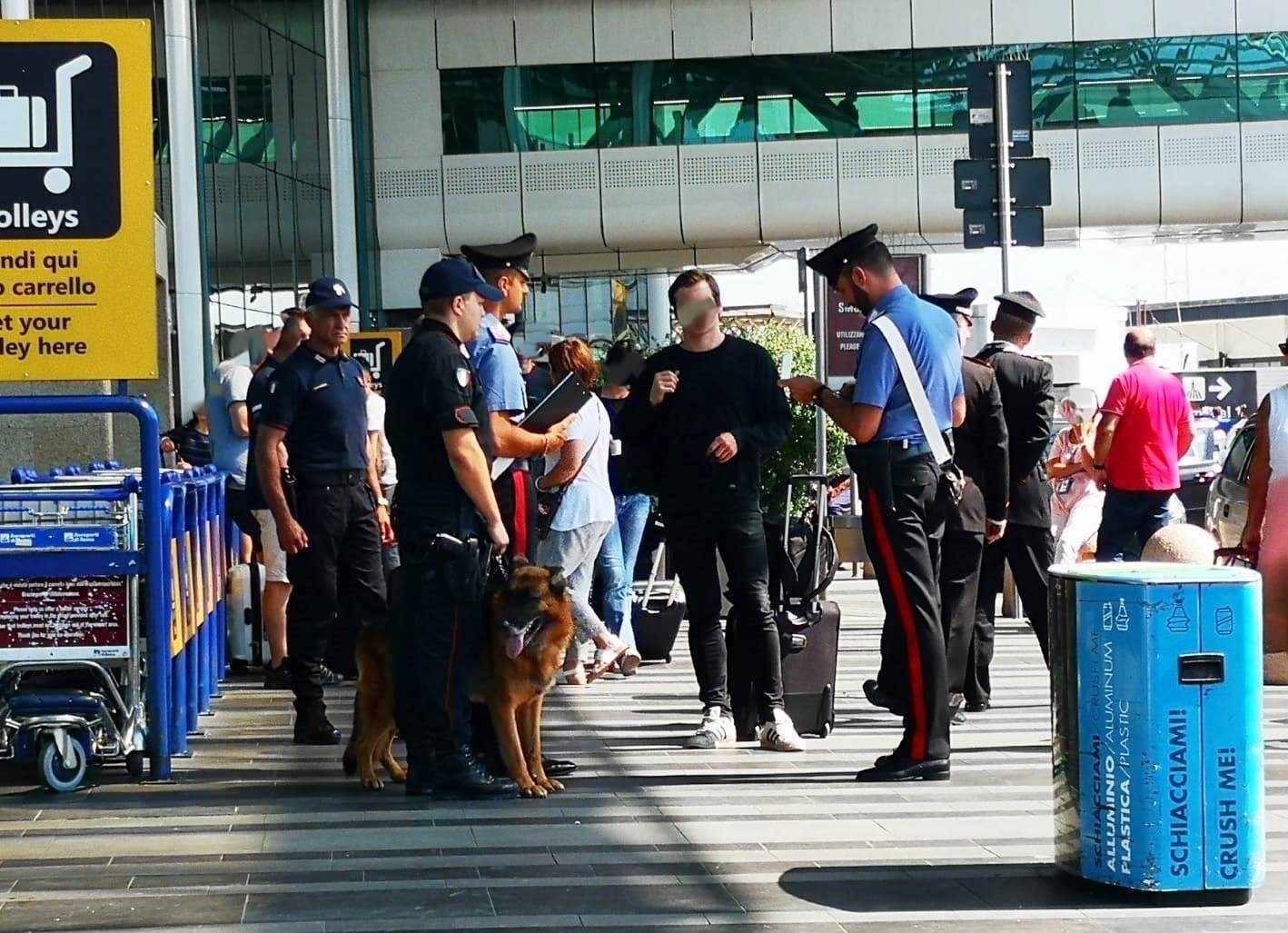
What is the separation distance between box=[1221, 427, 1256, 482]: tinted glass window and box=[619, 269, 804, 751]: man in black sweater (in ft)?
17.7

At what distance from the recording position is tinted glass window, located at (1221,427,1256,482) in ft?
43.3

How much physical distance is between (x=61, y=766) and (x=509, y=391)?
2.18 meters

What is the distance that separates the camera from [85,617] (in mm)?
7805

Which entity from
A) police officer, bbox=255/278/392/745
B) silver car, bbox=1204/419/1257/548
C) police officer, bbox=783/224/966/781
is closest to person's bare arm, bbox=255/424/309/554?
police officer, bbox=255/278/392/745

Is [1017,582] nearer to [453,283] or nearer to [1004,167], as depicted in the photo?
[453,283]

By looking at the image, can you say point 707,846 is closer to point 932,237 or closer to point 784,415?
point 784,415

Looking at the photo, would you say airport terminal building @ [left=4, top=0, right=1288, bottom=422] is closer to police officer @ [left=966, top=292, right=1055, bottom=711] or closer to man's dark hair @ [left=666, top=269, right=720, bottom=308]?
police officer @ [left=966, top=292, right=1055, bottom=711]

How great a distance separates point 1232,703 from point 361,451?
4636 mm

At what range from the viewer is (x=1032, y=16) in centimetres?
3762

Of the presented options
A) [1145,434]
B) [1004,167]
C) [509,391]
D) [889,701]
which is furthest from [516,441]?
[1004,167]

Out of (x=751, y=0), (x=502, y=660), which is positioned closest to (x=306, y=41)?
(x=751, y=0)

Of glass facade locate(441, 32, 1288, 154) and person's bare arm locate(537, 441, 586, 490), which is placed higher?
glass facade locate(441, 32, 1288, 154)

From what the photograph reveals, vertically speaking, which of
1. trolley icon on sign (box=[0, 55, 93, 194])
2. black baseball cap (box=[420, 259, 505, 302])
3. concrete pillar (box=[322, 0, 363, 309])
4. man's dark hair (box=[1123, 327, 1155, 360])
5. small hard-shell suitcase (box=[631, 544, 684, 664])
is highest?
concrete pillar (box=[322, 0, 363, 309])

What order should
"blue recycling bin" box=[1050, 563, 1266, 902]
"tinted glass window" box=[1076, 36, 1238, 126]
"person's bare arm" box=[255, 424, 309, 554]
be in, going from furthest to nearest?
"tinted glass window" box=[1076, 36, 1238, 126]
"person's bare arm" box=[255, 424, 309, 554]
"blue recycling bin" box=[1050, 563, 1266, 902]
